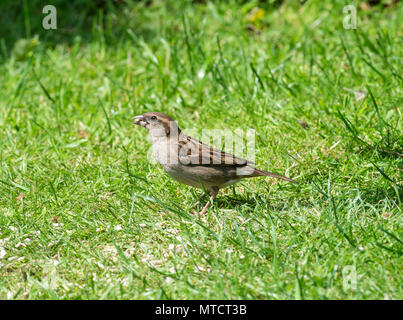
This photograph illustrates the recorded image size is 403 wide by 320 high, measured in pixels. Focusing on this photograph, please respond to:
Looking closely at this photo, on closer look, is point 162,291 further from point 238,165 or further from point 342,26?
point 342,26

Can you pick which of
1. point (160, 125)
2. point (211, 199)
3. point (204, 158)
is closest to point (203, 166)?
point (204, 158)

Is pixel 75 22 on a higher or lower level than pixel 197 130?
higher

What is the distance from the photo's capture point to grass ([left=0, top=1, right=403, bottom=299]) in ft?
11.6

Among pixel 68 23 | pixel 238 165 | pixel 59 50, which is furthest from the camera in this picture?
pixel 68 23

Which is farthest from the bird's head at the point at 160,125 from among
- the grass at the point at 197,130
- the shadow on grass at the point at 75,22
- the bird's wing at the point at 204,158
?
the shadow on grass at the point at 75,22

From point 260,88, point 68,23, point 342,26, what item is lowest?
point 260,88

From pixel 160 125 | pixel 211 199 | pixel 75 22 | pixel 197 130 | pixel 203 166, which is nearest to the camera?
pixel 211 199

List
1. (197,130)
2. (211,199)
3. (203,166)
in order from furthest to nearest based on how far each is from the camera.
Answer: (197,130) < (203,166) < (211,199)

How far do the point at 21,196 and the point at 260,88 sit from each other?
2.71 m

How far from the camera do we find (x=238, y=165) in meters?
4.54

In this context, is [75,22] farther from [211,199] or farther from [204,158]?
[211,199]

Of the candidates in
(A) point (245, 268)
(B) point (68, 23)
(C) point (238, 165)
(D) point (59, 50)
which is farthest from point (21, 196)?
(B) point (68, 23)

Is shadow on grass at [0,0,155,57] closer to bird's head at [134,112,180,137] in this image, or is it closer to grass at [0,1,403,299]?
grass at [0,1,403,299]

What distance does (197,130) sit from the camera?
582 centimetres
